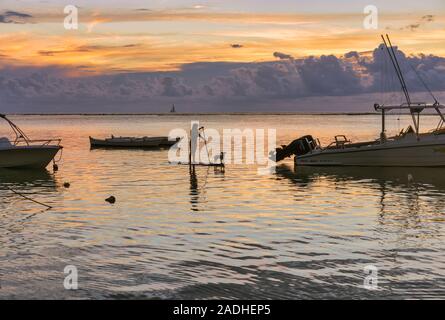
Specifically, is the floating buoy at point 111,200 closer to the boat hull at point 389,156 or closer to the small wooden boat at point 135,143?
the boat hull at point 389,156

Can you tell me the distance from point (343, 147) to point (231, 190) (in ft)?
55.5

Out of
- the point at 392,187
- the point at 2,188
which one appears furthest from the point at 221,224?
the point at 2,188

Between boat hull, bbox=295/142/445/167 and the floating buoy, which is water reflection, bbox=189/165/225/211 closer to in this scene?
the floating buoy

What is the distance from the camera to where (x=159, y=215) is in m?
Result: 26.7

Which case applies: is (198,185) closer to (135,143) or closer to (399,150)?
(399,150)

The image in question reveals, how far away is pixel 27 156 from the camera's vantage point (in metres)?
48.1

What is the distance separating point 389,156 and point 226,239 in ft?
94.2

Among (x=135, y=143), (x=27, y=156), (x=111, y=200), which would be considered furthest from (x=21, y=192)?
(x=135, y=143)

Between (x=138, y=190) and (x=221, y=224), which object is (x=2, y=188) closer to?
(x=138, y=190)

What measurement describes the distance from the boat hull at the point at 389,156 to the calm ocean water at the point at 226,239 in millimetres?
5665

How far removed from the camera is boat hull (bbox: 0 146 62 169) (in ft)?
156

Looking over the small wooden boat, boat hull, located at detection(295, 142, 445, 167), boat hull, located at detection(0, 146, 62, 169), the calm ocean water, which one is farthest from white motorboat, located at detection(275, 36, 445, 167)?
the small wooden boat

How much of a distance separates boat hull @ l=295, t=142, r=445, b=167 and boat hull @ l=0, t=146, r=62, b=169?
22.4 meters
